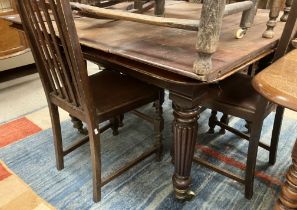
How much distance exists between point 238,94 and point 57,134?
3.22ft

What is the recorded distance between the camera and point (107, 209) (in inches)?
54.2

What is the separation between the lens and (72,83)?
1228 mm

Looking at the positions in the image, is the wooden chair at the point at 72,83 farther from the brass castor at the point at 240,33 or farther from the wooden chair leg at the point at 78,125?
the brass castor at the point at 240,33

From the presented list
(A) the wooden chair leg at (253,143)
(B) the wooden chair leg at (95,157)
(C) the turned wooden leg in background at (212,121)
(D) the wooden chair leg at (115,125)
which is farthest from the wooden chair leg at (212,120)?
(B) the wooden chair leg at (95,157)

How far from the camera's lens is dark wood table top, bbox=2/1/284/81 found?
94cm

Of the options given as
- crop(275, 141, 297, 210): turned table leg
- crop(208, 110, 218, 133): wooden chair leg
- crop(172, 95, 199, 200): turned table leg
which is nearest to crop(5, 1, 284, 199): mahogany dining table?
crop(172, 95, 199, 200): turned table leg

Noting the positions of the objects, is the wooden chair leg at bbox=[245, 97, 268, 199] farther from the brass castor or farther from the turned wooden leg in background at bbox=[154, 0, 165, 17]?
the turned wooden leg in background at bbox=[154, 0, 165, 17]

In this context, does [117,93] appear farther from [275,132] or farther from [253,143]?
[275,132]

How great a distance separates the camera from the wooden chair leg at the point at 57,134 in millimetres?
1462

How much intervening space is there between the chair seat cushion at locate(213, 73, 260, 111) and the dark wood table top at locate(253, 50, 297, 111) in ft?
1.41

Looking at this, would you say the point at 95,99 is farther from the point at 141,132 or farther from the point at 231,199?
the point at 231,199

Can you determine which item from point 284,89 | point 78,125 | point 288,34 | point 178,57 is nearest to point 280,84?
point 284,89

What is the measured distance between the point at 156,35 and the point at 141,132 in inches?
35.1

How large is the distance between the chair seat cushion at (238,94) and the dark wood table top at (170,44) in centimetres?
24
